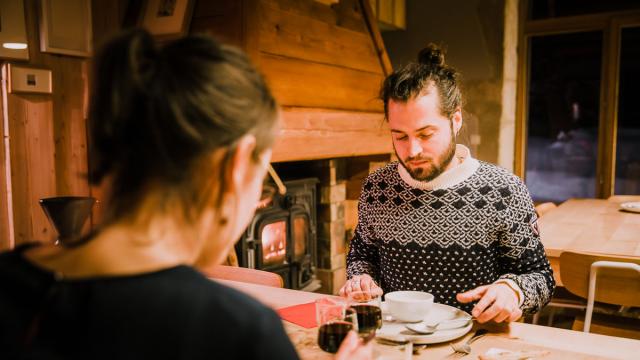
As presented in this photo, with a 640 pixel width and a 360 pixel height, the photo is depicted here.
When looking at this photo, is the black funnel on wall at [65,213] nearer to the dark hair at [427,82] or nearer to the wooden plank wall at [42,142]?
the wooden plank wall at [42,142]

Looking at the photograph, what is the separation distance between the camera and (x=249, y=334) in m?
0.61

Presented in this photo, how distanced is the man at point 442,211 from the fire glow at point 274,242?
1.82 metres

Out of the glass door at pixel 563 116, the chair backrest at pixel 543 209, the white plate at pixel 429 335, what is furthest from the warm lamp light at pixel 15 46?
the glass door at pixel 563 116

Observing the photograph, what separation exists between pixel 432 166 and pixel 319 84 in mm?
1691

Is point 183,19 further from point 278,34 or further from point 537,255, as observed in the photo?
point 537,255

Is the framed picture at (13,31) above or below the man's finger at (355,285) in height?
above

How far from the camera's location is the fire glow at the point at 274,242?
11.9 ft

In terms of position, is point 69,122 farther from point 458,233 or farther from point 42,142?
point 458,233

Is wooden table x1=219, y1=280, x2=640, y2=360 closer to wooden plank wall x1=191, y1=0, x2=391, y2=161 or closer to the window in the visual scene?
wooden plank wall x1=191, y1=0, x2=391, y2=161

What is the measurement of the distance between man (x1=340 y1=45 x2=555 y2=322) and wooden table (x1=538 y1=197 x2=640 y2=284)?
983 mm

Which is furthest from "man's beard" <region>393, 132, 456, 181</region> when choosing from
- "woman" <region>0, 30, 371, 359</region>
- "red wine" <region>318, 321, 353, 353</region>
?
"woman" <region>0, 30, 371, 359</region>

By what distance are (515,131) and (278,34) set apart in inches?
115

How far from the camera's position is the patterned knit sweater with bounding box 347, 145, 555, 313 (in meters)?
1.69

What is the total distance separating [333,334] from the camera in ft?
3.86
